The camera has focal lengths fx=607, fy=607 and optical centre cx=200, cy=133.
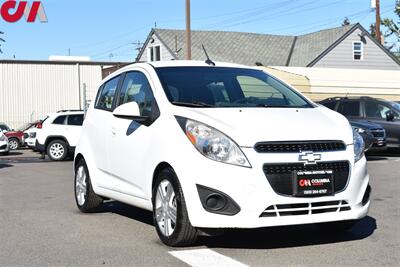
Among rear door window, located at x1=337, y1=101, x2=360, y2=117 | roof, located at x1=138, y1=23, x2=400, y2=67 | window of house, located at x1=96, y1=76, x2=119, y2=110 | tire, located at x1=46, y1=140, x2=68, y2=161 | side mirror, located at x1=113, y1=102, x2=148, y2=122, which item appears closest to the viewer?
side mirror, located at x1=113, y1=102, x2=148, y2=122

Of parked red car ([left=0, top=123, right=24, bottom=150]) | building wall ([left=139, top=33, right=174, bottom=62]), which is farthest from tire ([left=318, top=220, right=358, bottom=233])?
building wall ([left=139, top=33, right=174, bottom=62])

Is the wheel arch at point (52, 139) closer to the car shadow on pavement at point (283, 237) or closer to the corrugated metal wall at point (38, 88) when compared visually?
the car shadow on pavement at point (283, 237)

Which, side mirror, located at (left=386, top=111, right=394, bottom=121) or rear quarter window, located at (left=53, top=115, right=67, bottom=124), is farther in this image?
rear quarter window, located at (left=53, top=115, right=67, bottom=124)

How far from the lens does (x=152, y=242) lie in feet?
19.5

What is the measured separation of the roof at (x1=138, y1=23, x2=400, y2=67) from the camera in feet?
122

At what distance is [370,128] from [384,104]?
2.12 meters

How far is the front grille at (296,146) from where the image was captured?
519 cm

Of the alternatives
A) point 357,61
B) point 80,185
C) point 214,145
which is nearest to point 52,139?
point 80,185

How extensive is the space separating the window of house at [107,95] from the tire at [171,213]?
1.92m

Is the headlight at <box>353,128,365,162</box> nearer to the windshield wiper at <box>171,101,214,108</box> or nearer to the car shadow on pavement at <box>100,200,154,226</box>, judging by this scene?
the windshield wiper at <box>171,101,214,108</box>

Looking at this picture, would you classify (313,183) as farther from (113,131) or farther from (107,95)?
(107,95)

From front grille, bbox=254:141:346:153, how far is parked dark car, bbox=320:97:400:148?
11.5 metres

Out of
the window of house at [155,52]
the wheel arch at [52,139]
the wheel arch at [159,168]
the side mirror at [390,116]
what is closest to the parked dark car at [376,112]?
the side mirror at [390,116]

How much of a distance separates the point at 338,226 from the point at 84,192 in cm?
336
